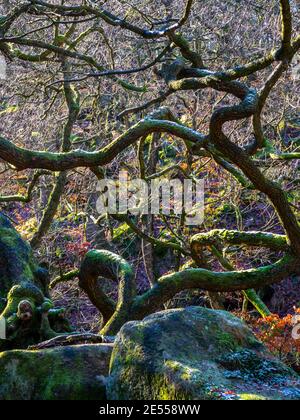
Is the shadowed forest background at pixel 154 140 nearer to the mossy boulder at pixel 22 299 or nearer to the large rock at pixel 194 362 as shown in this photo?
the mossy boulder at pixel 22 299

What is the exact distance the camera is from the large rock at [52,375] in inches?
158

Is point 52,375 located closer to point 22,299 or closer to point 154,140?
point 22,299

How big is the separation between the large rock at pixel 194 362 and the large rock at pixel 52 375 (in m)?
0.28

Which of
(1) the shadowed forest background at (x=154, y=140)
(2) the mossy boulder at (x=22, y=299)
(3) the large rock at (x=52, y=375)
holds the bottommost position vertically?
(3) the large rock at (x=52, y=375)

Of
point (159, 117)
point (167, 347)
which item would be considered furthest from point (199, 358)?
point (159, 117)

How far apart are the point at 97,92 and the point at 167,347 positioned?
271 inches

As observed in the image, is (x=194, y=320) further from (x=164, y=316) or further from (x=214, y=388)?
(x=214, y=388)

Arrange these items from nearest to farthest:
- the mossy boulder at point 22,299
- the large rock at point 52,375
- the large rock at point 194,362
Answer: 1. the large rock at point 194,362
2. the large rock at point 52,375
3. the mossy boulder at point 22,299

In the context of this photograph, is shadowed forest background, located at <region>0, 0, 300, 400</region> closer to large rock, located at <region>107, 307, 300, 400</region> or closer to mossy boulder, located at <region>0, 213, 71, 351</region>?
mossy boulder, located at <region>0, 213, 71, 351</region>

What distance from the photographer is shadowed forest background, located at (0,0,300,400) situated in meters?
5.88

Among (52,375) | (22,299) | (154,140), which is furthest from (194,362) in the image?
(154,140)

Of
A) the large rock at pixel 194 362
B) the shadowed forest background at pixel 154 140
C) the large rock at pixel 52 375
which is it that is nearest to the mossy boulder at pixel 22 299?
the shadowed forest background at pixel 154 140

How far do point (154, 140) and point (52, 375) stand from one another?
24.6 ft

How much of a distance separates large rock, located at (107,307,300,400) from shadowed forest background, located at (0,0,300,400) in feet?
5.45
